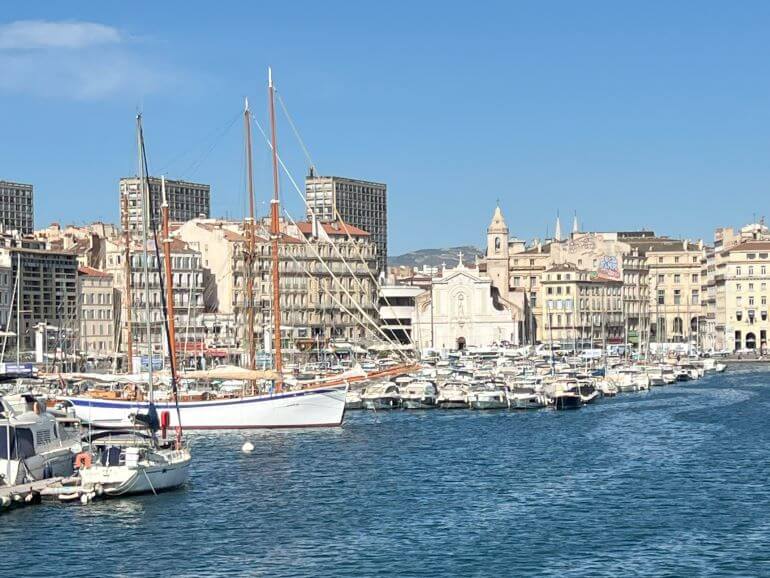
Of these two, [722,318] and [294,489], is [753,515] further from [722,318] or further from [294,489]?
[722,318]

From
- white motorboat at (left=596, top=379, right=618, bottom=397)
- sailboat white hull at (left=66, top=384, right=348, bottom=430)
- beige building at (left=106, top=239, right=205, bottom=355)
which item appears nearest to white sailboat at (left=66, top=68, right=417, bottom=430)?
sailboat white hull at (left=66, top=384, right=348, bottom=430)

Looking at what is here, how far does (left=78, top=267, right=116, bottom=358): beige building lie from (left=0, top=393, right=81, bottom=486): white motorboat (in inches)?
4020

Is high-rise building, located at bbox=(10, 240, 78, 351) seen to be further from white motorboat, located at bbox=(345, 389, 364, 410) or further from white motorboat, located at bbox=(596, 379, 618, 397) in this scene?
white motorboat, located at bbox=(596, 379, 618, 397)

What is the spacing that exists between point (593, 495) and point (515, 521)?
6.49 metres

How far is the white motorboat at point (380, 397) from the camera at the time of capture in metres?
103

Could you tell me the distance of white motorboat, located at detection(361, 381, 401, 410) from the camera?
10294cm

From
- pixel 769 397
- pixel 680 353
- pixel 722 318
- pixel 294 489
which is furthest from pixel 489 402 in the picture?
pixel 722 318

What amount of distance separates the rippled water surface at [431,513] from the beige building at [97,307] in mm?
84141

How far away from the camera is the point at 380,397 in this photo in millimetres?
103188

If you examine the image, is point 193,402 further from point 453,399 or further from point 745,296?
point 745,296

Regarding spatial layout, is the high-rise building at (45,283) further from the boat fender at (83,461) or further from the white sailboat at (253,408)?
the boat fender at (83,461)

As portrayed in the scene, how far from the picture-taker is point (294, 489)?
57.6m

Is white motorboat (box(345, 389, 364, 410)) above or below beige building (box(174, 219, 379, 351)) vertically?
below

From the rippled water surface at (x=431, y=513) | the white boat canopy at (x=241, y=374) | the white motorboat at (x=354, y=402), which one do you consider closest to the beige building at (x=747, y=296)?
the white motorboat at (x=354, y=402)
